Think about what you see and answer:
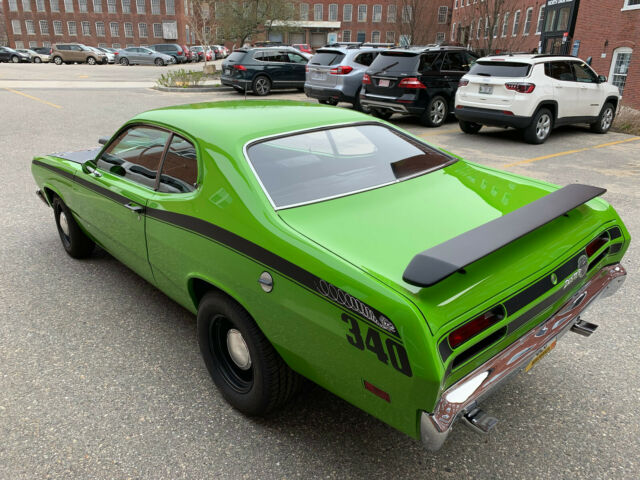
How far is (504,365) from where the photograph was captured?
7.10 feet

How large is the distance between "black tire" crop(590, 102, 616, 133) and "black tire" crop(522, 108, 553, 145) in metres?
1.98

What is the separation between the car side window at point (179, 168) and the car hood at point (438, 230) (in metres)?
0.74

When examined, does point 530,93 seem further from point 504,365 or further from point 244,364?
point 244,364

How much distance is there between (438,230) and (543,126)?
8910mm

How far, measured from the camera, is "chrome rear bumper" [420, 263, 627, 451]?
6.14 feet

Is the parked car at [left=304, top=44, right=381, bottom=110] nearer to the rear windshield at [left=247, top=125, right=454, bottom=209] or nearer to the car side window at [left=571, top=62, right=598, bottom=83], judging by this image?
the car side window at [left=571, top=62, right=598, bottom=83]

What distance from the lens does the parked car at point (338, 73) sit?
13391mm

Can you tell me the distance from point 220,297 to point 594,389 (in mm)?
2268

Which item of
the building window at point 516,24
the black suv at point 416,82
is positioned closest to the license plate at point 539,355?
the black suv at point 416,82

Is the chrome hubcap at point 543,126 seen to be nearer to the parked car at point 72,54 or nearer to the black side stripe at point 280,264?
the black side stripe at point 280,264

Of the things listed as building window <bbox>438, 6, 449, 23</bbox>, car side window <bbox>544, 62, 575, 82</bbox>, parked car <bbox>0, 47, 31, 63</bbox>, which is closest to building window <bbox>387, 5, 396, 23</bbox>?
building window <bbox>438, 6, 449, 23</bbox>

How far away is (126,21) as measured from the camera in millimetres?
64500

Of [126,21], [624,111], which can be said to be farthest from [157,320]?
[126,21]

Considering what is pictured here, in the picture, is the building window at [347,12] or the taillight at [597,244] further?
the building window at [347,12]
